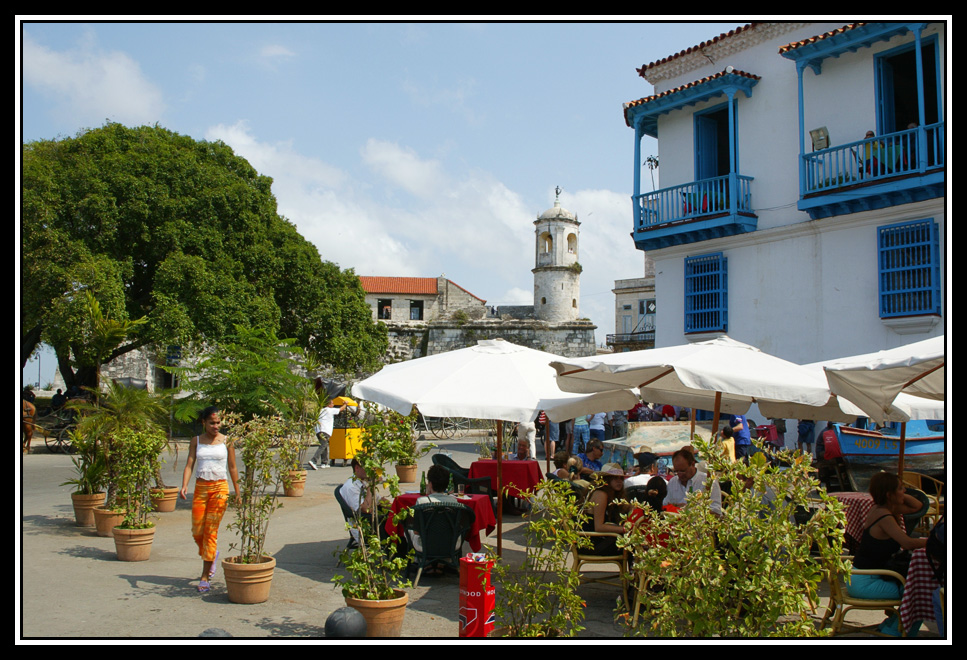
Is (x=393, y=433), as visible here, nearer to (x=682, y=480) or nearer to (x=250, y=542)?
(x=250, y=542)

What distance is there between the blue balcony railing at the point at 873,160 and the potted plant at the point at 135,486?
1272cm

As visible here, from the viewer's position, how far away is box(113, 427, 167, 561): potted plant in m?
6.91

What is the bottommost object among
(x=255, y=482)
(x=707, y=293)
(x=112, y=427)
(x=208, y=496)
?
(x=208, y=496)

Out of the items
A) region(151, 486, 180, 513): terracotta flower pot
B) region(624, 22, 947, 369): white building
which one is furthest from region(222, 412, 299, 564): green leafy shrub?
region(624, 22, 947, 369): white building

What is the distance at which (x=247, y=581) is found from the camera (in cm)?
555

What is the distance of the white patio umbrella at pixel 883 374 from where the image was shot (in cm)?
525

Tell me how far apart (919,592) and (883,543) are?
1.30 ft

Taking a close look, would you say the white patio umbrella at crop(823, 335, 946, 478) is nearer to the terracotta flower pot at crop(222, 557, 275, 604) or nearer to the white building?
the terracotta flower pot at crop(222, 557, 275, 604)

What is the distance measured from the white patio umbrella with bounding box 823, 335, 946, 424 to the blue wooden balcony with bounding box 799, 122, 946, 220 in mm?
8721

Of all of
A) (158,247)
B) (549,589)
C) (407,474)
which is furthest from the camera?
(158,247)

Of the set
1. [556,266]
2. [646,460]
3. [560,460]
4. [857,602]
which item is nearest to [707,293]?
[646,460]

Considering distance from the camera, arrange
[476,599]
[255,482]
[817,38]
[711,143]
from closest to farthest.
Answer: [476,599] → [255,482] → [817,38] → [711,143]

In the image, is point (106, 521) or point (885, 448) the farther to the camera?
point (885, 448)

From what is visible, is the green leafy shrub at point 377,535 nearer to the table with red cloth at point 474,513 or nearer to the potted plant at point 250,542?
the potted plant at point 250,542
